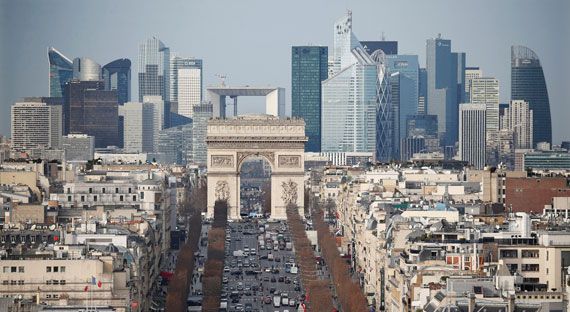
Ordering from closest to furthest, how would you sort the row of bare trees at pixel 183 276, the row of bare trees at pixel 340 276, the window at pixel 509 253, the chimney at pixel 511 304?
the chimney at pixel 511 304
the window at pixel 509 253
the row of bare trees at pixel 340 276
the row of bare trees at pixel 183 276

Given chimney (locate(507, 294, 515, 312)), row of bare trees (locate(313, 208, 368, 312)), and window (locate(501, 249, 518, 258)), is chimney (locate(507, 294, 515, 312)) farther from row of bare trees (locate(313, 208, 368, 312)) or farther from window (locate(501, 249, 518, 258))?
row of bare trees (locate(313, 208, 368, 312))

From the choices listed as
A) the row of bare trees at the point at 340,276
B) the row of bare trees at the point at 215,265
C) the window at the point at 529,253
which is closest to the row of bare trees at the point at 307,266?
the row of bare trees at the point at 340,276

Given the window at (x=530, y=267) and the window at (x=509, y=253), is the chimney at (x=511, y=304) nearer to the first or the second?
the window at (x=530, y=267)

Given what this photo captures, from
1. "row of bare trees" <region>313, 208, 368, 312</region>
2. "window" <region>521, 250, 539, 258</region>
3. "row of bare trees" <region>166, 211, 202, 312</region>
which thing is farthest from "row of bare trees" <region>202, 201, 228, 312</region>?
"window" <region>521, 250, 539, 258</region>

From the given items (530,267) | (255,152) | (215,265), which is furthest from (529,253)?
(255,152)

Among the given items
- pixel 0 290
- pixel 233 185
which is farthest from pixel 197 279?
pixel 233 185

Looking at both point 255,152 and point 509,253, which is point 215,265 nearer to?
point 509,253
